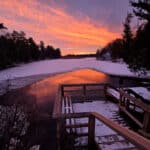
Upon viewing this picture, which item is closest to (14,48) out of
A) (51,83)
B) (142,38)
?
(51,83)

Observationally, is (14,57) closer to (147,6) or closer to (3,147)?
(147,6)

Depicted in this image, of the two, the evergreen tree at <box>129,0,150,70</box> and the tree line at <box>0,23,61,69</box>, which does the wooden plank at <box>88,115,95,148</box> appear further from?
the tree line at <box>0,23,61,69</box>

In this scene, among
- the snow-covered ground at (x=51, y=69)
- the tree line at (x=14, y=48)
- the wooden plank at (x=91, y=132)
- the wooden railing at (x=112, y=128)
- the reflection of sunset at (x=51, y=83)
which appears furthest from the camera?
the tree line at (x=14, y=48)

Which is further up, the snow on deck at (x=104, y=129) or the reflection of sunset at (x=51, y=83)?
the snow on deck at (x=104, y=129)

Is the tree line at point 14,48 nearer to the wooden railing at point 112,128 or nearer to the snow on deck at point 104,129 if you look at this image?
the snow on deck at point 104,129

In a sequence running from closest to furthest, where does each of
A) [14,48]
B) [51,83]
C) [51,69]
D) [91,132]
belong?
1. [91,132]
2. [51,83]
3. [51,69]
4. [14,48]

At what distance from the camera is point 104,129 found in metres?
4.69

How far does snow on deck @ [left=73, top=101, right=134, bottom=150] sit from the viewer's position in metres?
3.81

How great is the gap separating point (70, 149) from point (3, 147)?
1507 millimetres

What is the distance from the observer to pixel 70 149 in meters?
3.79

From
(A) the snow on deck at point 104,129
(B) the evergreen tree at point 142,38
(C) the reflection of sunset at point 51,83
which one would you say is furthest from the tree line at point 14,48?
(A) the snow on deck at point 104,129

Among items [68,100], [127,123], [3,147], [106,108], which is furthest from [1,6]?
[3,147]

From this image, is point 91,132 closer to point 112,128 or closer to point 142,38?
point 112,128

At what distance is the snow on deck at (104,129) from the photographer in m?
3.81
